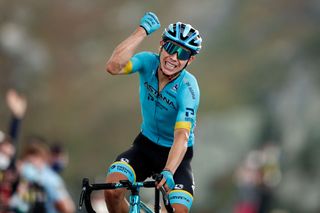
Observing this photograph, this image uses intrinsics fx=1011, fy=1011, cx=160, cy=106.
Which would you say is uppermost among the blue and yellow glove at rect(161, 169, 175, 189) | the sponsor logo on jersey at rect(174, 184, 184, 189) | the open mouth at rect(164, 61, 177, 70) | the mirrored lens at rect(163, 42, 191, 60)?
the mirrored lens at rect(163, 42, 191, 60)

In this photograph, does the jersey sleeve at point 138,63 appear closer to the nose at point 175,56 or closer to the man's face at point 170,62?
the man's face at point 170,62

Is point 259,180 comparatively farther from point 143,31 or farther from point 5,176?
point 143,31

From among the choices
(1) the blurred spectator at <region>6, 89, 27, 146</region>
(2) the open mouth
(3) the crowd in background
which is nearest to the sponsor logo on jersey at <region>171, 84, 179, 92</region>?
(2) the open mouth

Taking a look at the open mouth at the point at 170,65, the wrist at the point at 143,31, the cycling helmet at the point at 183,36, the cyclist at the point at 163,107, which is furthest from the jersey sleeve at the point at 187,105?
the wrist at the point at 143,31

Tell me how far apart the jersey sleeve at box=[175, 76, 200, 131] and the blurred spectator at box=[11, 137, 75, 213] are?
4.50 metres

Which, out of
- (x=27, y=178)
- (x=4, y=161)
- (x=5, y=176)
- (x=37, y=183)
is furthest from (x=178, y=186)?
(x=37, y=183)

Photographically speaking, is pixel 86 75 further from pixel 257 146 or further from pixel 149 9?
pixel 257 146

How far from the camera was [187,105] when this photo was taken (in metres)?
11.0

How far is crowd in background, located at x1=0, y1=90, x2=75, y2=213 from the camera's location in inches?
571

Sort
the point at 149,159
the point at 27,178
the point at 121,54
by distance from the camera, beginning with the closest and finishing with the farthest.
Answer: the point at 121,54 → the point at 149,159 → the point at 27,178

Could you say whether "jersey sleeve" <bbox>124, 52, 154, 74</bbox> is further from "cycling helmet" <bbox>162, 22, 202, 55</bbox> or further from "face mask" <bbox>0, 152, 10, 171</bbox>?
"face mask" <bbox>0, 152, 10, 171</bbox>

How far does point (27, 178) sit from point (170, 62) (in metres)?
5.07

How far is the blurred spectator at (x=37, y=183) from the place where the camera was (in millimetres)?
15188

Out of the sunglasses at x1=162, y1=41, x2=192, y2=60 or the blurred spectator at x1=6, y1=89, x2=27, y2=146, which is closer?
the sunglasses at x1=162, y1=41, x2=192, y2=60
